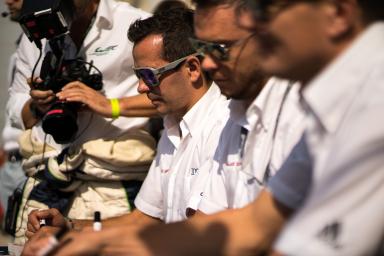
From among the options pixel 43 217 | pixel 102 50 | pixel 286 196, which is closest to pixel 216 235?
pixel 286 196

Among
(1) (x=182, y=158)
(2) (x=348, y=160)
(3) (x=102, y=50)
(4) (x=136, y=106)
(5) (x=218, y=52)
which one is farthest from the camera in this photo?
(3) (x=102, y=50)

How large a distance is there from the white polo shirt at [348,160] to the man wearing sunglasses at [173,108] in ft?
4.96

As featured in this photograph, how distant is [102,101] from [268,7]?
2.03 metres

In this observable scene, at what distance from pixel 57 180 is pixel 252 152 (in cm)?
153

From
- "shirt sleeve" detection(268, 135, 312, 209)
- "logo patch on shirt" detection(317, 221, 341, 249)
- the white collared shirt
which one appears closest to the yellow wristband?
the white collared shirt

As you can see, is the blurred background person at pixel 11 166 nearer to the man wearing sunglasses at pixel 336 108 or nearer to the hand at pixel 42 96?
the hand at pixel 42 96

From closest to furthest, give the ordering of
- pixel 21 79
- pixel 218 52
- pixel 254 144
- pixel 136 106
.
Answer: pixel 254 144
pixel 218 52
pixel 136 106
pixel 21 79

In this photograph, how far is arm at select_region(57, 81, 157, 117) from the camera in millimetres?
3754

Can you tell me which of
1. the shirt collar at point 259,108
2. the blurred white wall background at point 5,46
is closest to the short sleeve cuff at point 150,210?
the shirt collar at point 259,108

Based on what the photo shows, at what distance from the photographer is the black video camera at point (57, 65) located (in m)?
3.68

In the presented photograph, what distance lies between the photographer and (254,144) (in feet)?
8.73

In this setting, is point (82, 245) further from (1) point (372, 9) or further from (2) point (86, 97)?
(2) point (86, 97)

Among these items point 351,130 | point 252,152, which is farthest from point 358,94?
point 252,152

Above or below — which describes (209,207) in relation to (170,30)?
below
